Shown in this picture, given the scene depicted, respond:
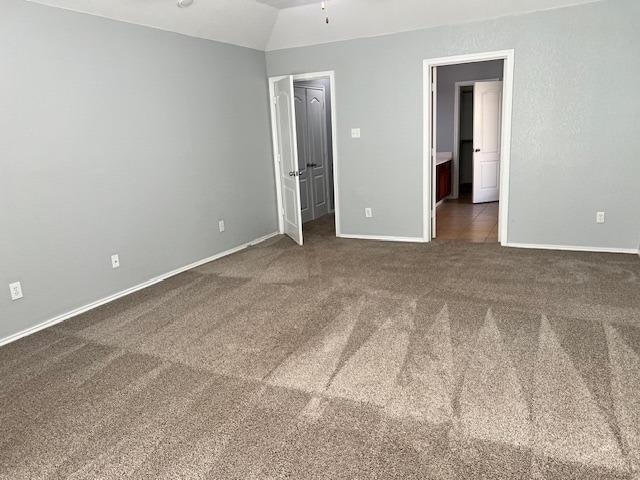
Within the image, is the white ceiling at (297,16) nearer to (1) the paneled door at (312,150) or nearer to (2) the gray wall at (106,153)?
(2) the gray wall at (106,153)

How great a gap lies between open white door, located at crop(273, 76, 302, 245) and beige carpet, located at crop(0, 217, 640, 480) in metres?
1.61

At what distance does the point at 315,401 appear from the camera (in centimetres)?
247

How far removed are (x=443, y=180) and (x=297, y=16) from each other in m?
3.99

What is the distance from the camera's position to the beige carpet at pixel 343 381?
6.70 ft

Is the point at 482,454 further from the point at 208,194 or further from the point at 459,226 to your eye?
the point at 459,226

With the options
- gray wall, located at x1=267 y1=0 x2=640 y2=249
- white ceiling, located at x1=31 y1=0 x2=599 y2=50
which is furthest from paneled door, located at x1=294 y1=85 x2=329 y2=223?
white ceiling, located at x1=31 y1=0 x2=599 y2=50

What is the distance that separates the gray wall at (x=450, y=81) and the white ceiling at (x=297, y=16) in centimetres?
336

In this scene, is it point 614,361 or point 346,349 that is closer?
point 614,361

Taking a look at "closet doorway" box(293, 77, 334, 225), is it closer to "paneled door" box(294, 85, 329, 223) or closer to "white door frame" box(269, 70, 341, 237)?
"paneled door" box(294, 85, 329, 223)

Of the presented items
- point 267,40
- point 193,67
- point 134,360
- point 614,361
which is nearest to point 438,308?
point 614,361

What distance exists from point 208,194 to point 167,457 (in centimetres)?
354

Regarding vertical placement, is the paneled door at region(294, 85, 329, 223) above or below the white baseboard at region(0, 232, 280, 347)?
above

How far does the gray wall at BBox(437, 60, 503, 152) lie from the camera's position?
7.99 meters

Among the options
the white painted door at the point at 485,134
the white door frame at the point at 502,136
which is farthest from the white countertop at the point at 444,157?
the white door frame at the point at 502,136
